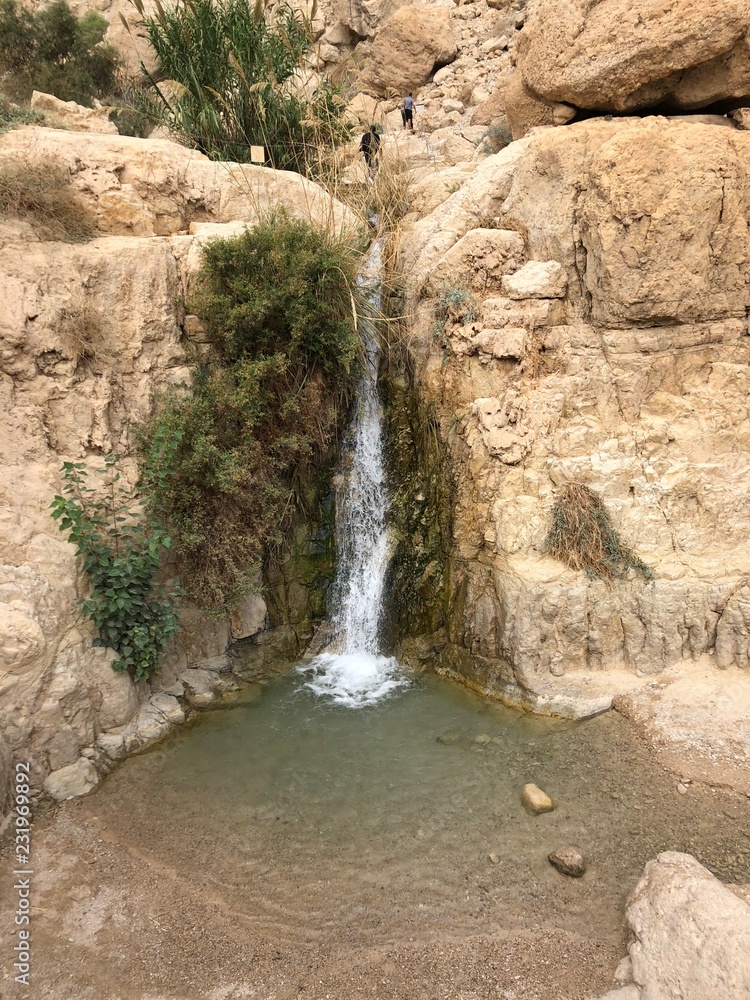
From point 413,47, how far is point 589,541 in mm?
12974

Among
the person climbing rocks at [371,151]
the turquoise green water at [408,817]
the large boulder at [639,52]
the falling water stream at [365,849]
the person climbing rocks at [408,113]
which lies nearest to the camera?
the falling water stream at [365,849]

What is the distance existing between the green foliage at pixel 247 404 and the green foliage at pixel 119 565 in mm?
334

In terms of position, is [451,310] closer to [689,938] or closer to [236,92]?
[236,92]

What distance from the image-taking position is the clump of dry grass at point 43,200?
592 centimetres

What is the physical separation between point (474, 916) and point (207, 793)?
2403 millimetres

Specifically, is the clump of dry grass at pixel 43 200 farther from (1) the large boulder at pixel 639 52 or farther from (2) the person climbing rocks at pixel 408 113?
(2) the person climbing rocks at pixel 408 113

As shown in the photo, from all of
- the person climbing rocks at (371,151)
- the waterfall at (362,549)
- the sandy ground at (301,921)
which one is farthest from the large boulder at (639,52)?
the sandy ground at (301,921)

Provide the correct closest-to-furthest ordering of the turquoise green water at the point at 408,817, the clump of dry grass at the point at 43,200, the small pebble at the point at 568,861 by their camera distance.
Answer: the turquoise green water at the point at 408,817 < the small pebble at the point at 568,861 < the clump of dry grass at the point at 43,200

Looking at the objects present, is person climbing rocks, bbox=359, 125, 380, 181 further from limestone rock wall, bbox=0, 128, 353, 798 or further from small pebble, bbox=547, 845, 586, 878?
small pebble, bbox=547, 845, 586, 878

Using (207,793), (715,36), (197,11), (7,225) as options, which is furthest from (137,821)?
(197,11)

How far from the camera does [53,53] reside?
1466 centimetres

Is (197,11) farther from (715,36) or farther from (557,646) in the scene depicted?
(557,646)

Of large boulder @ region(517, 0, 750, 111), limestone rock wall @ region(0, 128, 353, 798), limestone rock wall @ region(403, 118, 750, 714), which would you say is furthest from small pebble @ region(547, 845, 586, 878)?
large boulder @ region(517, 0, 750, 111)

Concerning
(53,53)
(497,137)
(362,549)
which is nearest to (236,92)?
(497,137)
